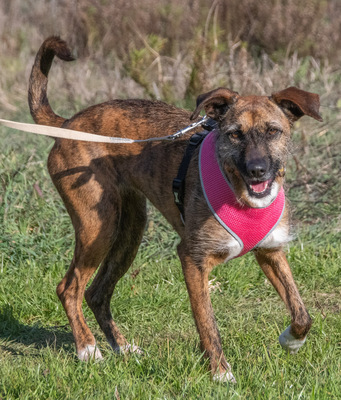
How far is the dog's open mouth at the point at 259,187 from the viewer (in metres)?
3.55

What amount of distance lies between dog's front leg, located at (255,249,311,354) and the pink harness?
0.29 meters

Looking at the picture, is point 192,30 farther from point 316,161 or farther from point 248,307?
point 248,307

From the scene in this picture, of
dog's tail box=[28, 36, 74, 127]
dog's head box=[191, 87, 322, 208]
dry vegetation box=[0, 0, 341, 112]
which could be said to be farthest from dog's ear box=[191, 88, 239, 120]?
dry vegetation box=[0, 0, 341, 112]

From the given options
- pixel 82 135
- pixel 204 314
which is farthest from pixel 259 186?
pixel 82 135

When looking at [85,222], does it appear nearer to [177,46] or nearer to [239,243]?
[239,243]

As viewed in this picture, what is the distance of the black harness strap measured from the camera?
13.3ft

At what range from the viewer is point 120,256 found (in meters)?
4.85

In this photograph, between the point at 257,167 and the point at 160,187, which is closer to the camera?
the point at 257,167

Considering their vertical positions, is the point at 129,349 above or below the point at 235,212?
below

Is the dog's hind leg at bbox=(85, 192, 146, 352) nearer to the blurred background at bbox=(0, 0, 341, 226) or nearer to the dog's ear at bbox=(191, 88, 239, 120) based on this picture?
the dog's ear at bbox=(191, 88, 239, 120)

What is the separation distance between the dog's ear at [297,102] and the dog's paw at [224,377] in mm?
1430

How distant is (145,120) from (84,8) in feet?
26.0

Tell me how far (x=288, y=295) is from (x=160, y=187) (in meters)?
1.07

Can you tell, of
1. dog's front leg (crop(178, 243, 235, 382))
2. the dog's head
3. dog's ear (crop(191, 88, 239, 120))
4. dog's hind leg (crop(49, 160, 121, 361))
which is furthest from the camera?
dog's hind leg (crop(49, 160, 121, 361))
